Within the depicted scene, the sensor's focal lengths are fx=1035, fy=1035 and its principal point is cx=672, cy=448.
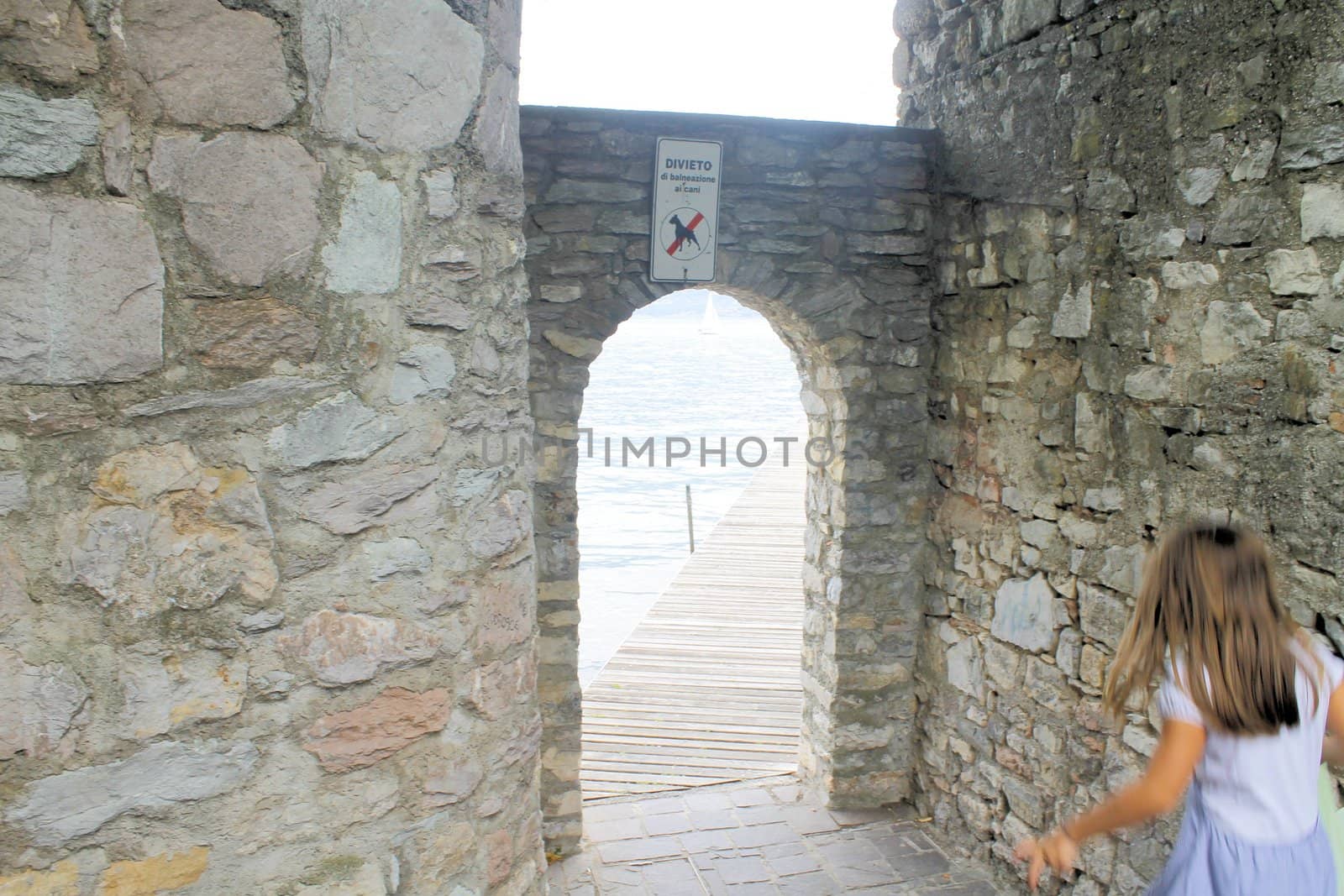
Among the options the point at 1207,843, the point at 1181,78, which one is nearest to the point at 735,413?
the point at 1181,78

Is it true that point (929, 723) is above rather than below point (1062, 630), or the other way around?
below

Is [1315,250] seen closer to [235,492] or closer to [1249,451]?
[1249,451]

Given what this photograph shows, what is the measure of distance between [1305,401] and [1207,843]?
1.36 meters

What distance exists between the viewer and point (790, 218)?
14.5 feet

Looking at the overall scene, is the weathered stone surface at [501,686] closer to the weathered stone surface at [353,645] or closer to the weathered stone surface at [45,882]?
the weathered stone surface at [353,645]

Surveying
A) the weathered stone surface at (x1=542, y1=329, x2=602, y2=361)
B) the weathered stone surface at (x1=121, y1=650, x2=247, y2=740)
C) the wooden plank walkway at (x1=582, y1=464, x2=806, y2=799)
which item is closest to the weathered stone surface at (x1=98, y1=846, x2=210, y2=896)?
the weathered stone surface at (x1=121, y1=650, x2=247, y2=740)

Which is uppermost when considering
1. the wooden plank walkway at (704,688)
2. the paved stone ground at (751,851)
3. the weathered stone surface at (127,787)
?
the weathered stone surface at (127,787)

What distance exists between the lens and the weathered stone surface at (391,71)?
53.4 inches

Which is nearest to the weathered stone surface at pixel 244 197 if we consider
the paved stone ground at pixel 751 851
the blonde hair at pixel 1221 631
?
the blonde hair at pixel 1221 631

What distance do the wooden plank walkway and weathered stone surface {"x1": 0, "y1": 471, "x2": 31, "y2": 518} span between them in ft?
14.2

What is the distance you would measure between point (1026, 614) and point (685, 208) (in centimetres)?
212

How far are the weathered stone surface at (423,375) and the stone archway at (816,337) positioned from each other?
2.73 meters

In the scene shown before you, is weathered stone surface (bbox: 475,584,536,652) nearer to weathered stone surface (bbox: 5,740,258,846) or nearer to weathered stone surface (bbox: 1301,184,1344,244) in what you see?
weathered stone surface (bbox: 5,740,258,846)

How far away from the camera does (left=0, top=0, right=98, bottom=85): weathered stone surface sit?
3.78 feet
